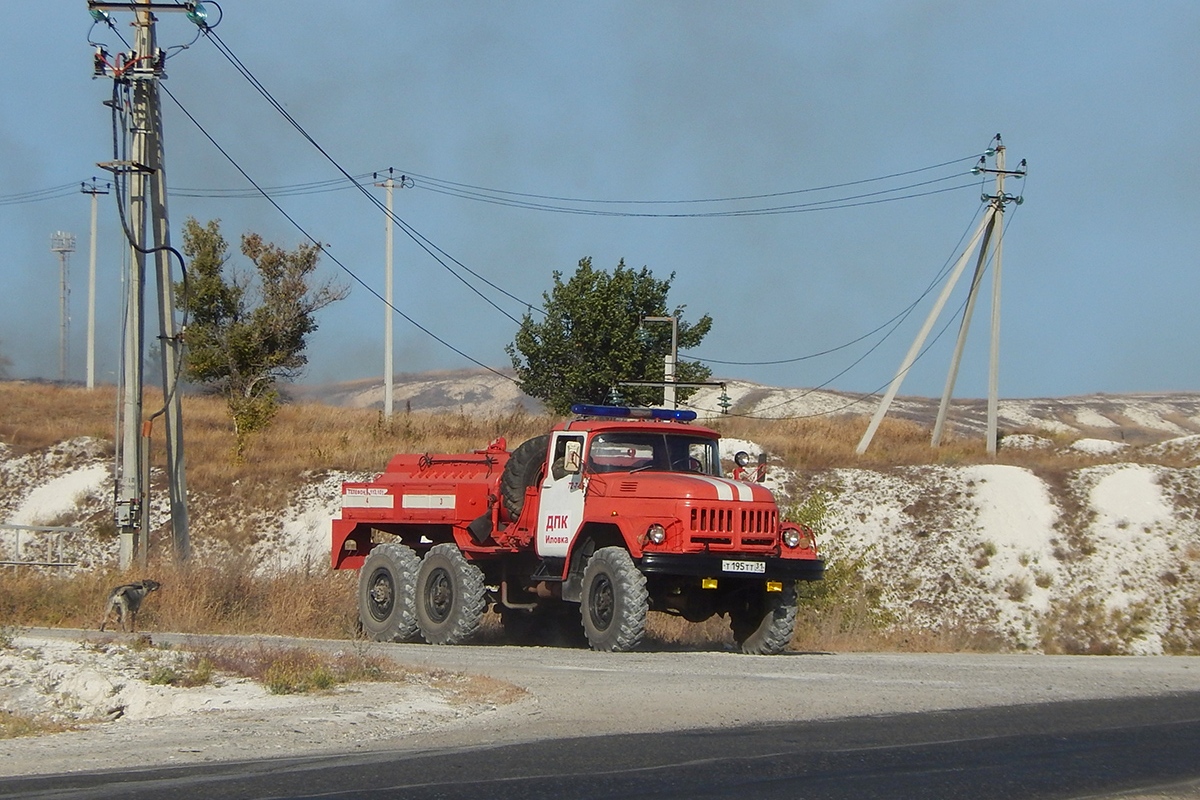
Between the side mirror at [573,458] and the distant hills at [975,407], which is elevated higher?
the distant hills at [975,407]

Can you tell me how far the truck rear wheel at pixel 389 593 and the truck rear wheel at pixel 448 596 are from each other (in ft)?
0.50

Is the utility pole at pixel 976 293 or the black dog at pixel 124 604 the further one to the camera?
the utility pole at pixel 976 293

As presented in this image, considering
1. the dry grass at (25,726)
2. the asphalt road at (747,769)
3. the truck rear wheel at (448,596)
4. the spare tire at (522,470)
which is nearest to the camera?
the asphalt road at (747,769)

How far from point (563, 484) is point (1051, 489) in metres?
26.1

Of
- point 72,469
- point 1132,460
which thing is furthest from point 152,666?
point 1132,460

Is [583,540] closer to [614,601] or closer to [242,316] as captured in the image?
[614,601]

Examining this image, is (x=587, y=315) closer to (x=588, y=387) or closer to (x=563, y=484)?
(x=588, y=387)

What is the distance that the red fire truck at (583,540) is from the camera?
16016 mm

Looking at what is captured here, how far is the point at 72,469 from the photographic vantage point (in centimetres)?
4038

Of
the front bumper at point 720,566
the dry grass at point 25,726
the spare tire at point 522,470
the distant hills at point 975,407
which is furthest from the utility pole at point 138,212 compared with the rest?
the distant hills at point 975,407

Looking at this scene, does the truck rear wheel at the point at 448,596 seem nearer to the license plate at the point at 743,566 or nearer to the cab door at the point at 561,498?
the cab door at the point at 561,498

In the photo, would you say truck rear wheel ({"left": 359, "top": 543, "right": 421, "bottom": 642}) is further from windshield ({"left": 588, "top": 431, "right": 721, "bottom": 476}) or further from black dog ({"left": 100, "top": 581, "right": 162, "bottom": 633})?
windshield ({"left": 588, "top": 431, "right": 721, "bottom": 476})

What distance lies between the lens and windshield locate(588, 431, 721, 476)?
17.1m

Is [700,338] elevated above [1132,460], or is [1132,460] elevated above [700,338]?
[700,338]
